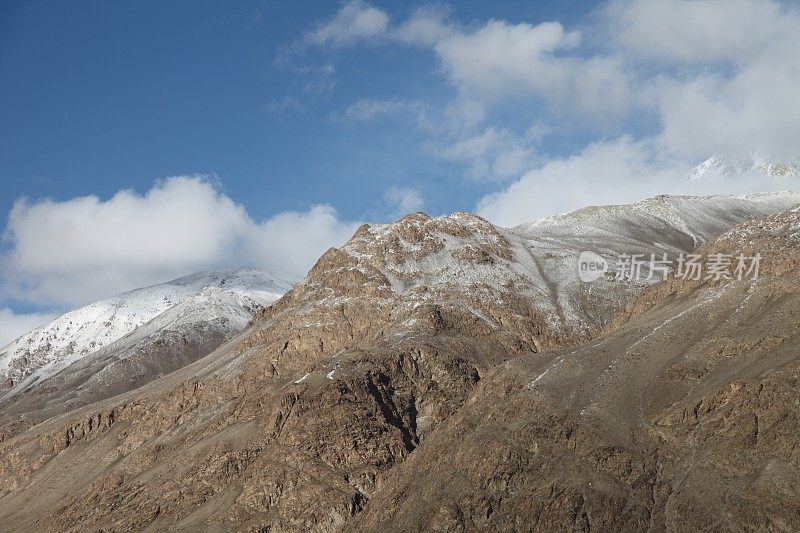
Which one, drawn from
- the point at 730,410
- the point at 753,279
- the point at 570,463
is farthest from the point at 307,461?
the point at 753,279

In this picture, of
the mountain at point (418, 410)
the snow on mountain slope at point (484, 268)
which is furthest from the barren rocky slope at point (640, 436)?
the snow on mountain slope at point (484, 268)

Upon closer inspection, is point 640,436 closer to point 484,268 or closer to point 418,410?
point 418,410

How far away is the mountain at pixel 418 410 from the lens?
7806cm

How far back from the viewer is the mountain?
78.1 metres

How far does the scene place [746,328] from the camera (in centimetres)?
8712

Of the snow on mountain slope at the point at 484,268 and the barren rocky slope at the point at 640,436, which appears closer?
the barren rocky slope at the point at 640,436

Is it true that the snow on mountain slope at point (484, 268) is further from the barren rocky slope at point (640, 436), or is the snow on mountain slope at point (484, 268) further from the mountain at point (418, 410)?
the barren rocky slope at point (640, 436)

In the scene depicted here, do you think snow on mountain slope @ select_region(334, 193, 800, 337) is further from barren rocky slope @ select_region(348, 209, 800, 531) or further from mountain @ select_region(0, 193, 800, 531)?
barren rocky slope @ select_region(348, 209, 800, 531)

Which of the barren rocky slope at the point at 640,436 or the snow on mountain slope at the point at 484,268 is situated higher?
the snow on mountain slope at the point at 484,268

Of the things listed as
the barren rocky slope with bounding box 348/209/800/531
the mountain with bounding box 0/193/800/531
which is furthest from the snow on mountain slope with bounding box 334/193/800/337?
the barren rocky slope with bounding box 348/209/800/531

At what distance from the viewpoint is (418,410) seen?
11000 centimetres

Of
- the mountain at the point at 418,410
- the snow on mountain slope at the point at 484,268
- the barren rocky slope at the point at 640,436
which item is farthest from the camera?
the snow on mountain slope at the point at 484,268

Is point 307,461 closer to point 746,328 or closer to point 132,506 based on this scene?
point 132,506

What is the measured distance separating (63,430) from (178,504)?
49.7 m
